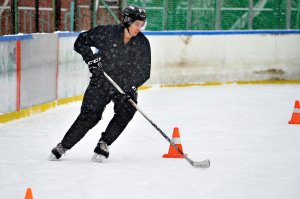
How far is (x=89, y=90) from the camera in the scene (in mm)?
7723

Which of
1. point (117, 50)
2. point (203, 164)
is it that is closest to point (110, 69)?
point (117, 50)

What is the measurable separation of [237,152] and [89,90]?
71.2 inches

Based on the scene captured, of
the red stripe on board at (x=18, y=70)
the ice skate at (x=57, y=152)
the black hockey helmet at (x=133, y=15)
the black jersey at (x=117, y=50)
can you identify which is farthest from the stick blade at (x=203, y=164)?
the red stripe on board at (x=18, y=70)

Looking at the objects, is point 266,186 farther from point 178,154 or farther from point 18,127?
point 18,127

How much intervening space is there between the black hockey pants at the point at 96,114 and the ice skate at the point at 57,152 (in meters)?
0.04

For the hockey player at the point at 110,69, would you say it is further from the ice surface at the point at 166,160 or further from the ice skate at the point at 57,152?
the ice surface at the point at 166,160

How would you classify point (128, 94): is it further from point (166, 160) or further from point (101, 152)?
point (166, 160)

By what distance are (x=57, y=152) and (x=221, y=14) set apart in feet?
35.7

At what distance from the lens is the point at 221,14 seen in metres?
18.1

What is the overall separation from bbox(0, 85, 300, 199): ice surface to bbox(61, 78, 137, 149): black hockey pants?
249 mm

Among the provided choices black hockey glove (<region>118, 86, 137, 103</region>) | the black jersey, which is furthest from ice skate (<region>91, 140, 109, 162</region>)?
the black jersey

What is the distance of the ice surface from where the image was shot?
6559 millimetres

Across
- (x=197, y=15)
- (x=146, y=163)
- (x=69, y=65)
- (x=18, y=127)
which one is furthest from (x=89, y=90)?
(x=197, y=15)

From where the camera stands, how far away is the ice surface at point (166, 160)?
656 cm
